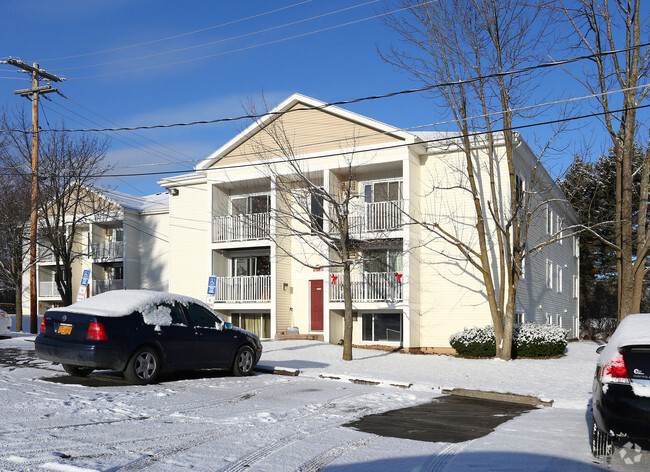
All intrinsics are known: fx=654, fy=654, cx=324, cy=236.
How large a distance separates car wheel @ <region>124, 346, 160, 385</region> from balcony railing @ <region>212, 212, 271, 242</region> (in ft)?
44.8

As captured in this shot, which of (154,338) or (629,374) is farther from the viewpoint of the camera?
(154,338)

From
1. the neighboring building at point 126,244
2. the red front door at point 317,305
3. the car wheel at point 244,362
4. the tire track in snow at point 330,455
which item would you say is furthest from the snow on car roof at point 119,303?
the neighboring building at point 126,244

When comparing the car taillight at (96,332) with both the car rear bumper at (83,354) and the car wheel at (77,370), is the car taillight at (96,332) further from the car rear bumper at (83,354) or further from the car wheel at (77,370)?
the car wheel at (77,370)

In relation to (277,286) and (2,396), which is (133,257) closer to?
(277,286)

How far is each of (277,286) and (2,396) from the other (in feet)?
53.3

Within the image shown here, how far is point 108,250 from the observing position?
34.0 m

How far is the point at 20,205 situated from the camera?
27.9 meters

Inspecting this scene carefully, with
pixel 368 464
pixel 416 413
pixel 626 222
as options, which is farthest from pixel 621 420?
pixel 626 222

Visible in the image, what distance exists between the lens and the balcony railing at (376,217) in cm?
2286

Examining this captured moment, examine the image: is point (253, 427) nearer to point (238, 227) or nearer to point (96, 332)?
point (96, 332)

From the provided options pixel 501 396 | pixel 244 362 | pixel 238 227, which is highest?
pixel 238 227

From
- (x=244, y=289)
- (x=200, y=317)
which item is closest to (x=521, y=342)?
(x=200, y=317)

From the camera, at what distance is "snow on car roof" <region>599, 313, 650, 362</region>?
632 centimetres

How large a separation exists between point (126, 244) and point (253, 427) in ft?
88.3
